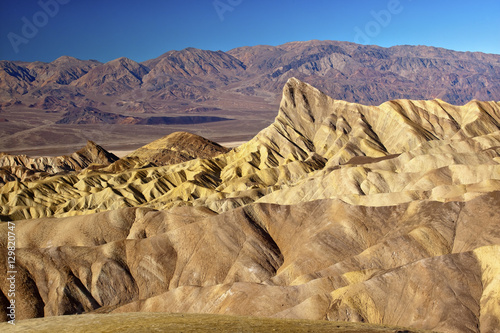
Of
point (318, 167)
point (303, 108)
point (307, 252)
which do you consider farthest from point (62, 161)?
point (307, 252)

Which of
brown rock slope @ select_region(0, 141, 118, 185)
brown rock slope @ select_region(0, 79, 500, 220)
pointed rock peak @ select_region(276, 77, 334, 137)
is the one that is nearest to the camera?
brown rock slope @ select_region(0, 79, 500, 220)

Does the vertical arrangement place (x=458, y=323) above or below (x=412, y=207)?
below

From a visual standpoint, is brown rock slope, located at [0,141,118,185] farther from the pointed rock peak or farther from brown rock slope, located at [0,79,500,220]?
the pointed rock peak

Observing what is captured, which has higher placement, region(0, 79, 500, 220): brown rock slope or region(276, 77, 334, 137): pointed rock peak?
region(276, 77, 334, 137): pointed rock peak

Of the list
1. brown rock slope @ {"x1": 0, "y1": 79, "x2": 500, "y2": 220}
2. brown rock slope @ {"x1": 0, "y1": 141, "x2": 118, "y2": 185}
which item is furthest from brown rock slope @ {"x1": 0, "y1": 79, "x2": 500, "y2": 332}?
brown rock slope @ {"x1": 0, "y1": 141, "x2": 118, "y2": 185}

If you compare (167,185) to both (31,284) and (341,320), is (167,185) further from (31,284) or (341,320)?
(341,320)

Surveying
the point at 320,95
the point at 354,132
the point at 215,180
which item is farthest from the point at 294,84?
the point at 215,180

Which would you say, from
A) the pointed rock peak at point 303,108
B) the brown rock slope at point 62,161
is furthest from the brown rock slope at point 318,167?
the brown rock slope at point 62,161

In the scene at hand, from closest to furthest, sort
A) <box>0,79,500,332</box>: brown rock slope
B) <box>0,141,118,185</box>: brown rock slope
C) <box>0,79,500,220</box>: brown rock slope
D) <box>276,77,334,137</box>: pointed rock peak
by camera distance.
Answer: <box>0,79,500,332</box>: brown rock slope < <box>0,79,500,220</box>: brown rock slope < <box>276,77,334,137</box>: pointed rock peak < <box>0,141,118,185</box>: brown rock slope

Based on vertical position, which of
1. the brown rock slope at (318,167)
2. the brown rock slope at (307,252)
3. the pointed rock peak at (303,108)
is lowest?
the brown rock slope at (307,252)

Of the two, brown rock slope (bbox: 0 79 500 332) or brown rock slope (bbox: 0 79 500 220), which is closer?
brown rock slope (bbox: 0 79 500 332)

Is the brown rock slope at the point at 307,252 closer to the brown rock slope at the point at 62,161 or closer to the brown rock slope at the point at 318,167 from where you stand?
the brown rock slope at the point at 318,167
